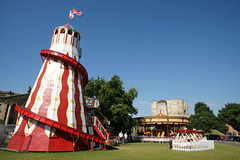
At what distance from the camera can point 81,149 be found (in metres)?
13.5

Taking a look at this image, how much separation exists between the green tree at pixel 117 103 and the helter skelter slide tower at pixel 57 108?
8.08 metres

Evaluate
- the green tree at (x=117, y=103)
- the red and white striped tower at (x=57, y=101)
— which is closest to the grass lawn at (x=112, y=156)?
the red and white striped tower at (x=57, y=101)

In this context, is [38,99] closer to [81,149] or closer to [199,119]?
[81,149]

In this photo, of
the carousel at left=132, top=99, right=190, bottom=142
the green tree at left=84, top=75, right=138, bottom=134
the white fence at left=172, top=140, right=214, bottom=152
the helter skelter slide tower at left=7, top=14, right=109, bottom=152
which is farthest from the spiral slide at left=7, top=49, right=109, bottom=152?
the carousel at left=132, top=99, right=190, bottom=142

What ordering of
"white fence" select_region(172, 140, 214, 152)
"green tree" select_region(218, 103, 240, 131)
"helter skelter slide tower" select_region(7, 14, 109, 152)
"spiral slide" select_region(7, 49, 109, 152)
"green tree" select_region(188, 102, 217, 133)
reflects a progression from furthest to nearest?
1. "green tree" select_region(188, 102, 217, 133)
2. "green tree" select_region(218, 103, 240, 131)
3. "white fence" select_region(172, 140, 214, 152)
4. "helter skelter slide tower" select_region(7, 14, 109, 152)
5. "spiral slide" select_region(7, 49, 109, 152)

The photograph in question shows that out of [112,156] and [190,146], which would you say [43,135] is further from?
[190,146]

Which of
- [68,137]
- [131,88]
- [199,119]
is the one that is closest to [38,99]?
[68,137]

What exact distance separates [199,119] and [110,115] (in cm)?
3842

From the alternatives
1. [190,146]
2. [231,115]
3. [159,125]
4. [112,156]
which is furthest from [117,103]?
[231,115]

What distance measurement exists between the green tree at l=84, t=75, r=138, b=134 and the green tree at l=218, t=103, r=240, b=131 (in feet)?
113

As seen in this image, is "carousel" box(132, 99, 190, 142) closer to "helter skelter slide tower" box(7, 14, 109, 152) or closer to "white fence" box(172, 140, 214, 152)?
"white fence" box(172, 140, 214, 152)

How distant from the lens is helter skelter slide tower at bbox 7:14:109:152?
39.4 feet

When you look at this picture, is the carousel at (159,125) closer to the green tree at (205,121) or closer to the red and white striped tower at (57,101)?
the green tree at (205,121)

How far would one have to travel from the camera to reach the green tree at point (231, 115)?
45781 millimetres
